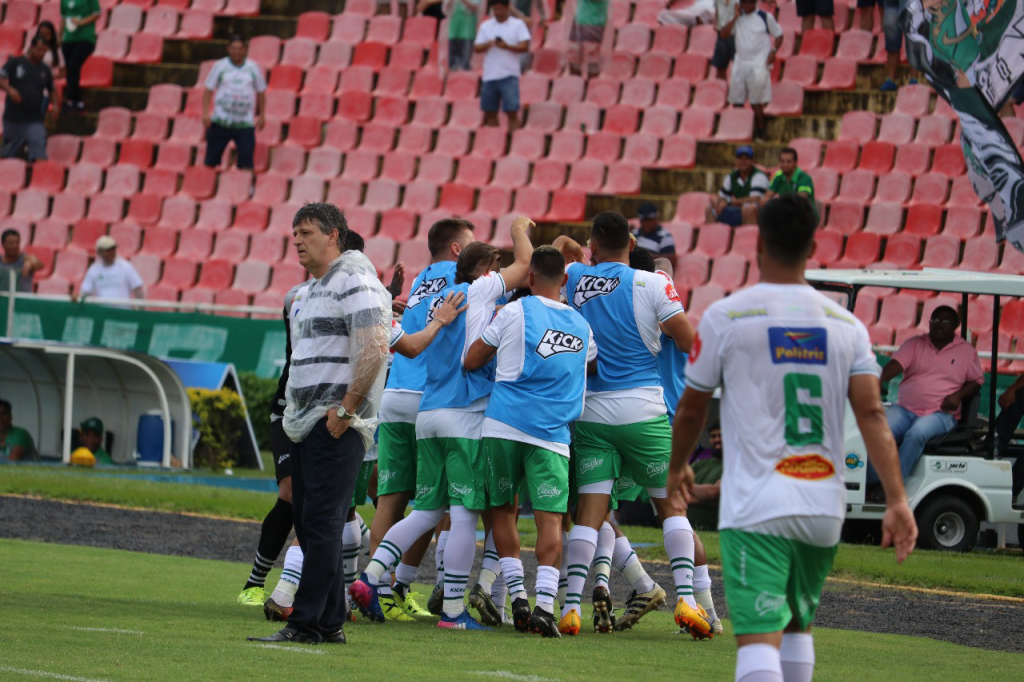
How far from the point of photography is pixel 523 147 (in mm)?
23734

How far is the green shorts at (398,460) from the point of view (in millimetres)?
8961

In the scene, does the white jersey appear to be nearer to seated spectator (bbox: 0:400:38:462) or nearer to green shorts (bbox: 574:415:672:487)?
green shorts (bbox: 574:415:672:487)

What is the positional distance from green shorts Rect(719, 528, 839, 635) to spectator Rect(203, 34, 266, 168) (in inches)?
795

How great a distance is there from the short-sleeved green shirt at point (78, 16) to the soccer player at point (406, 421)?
62.4 feet

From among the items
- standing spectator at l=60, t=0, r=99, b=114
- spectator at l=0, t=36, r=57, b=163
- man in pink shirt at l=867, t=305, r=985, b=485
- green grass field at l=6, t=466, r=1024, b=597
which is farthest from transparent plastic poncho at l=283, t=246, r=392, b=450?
standing spectator at l=60, t=0, r=99, b=114

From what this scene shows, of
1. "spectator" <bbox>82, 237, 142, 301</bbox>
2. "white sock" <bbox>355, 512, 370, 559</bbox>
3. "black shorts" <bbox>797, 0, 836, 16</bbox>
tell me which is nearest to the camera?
"white sock" <bbox>355, 512, 370, 559</bbox>

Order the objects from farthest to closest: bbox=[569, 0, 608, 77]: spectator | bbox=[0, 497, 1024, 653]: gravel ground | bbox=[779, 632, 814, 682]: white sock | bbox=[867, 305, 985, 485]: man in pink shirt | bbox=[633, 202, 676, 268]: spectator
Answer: bbox=[569, 0, 608, 77]: spectator
bbox=[633, 202, 676, 268]: spectator
bbox=[867, 305, 985, 485]: man in pink shirt
bbox=[0, 497, 1024, 653]: gravel ground
bbox=[779, 632, 814, 682]: white sock

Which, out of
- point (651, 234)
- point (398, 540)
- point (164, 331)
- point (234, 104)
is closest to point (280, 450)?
point (398, 540)

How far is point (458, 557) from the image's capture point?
27.4 feet

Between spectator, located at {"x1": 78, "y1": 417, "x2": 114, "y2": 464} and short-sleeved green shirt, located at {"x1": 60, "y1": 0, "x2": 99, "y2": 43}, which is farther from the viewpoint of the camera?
short-sleeved green shirt, located at {"x1": 60, "y1": 0, "x2": 99, "y2": 43}

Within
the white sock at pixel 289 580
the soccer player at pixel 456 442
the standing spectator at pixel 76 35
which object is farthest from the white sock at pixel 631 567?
the standing spectator at pixel 76 35

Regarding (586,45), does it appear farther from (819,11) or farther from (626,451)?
(626,451)

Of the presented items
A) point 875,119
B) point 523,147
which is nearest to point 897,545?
point 875,119

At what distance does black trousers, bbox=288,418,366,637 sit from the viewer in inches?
282
